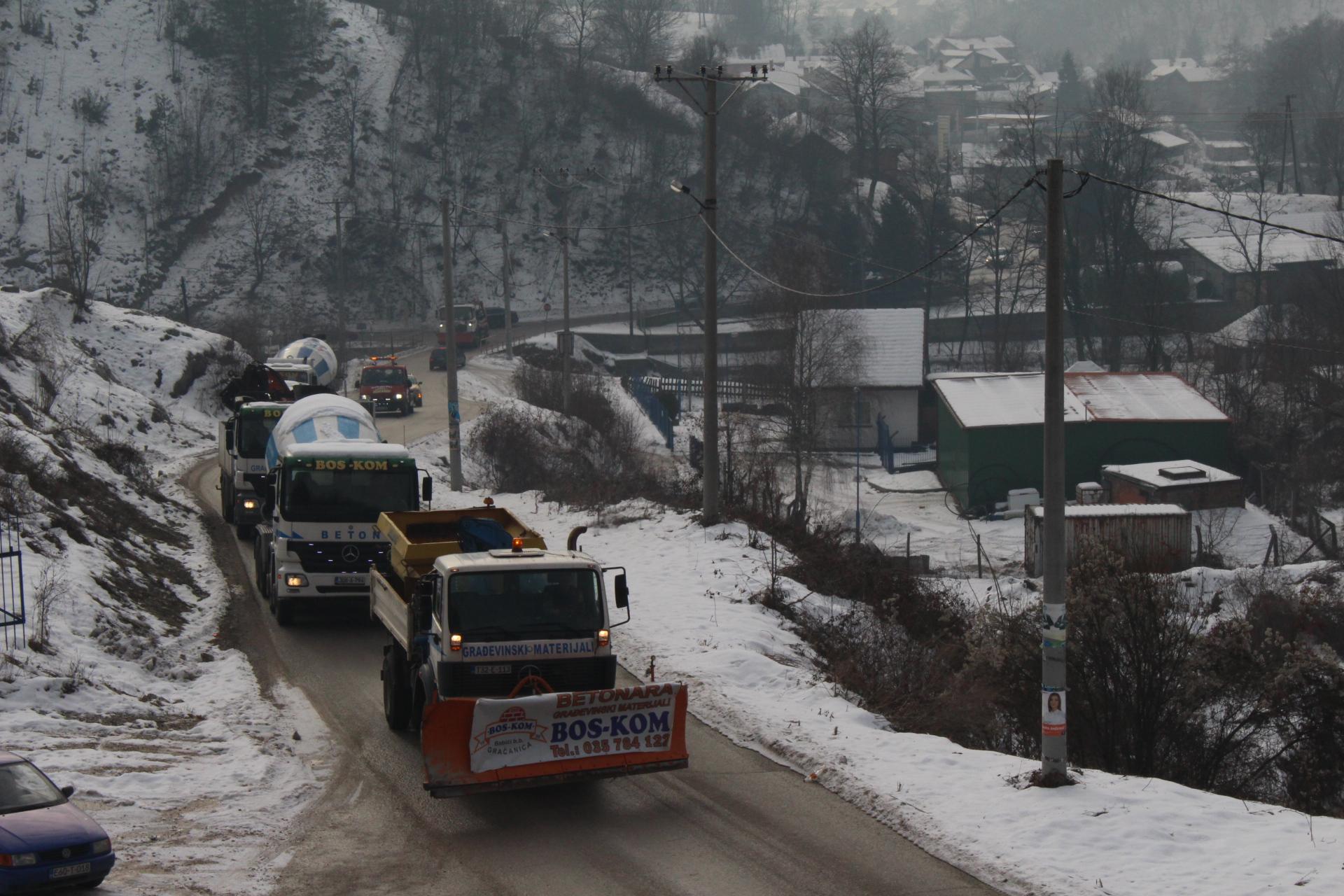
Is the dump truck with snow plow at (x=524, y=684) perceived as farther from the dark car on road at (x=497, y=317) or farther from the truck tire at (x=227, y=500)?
the dark car on road at (x=497, y=317)

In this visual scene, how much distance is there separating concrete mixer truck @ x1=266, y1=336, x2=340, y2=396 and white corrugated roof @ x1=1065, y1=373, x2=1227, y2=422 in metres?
26.6

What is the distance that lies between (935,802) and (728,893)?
9.12ft

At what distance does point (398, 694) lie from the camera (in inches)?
566

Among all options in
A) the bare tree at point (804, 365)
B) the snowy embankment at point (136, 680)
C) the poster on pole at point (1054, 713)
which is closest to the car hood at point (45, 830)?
the snowy embankment at point (136, 680)

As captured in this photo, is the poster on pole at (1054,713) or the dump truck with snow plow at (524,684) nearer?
the dump truck with snow plow at (524,684)

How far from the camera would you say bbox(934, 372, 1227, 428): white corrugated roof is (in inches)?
1815

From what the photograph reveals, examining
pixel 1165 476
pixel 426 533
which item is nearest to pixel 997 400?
pixel 1165 476

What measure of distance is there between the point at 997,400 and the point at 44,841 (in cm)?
4261

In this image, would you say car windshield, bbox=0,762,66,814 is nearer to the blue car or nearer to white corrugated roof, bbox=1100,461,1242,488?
the blue car

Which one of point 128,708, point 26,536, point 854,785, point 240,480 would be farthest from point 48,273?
point 854,785

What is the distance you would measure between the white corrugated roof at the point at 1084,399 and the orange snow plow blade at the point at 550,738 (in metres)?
35.9

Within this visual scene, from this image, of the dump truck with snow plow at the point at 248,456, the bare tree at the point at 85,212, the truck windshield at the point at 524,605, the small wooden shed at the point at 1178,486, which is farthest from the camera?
the bare tree at the point at 85,212

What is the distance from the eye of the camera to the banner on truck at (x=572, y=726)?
11352 mm

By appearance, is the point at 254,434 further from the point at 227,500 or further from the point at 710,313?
the point at 710,313
